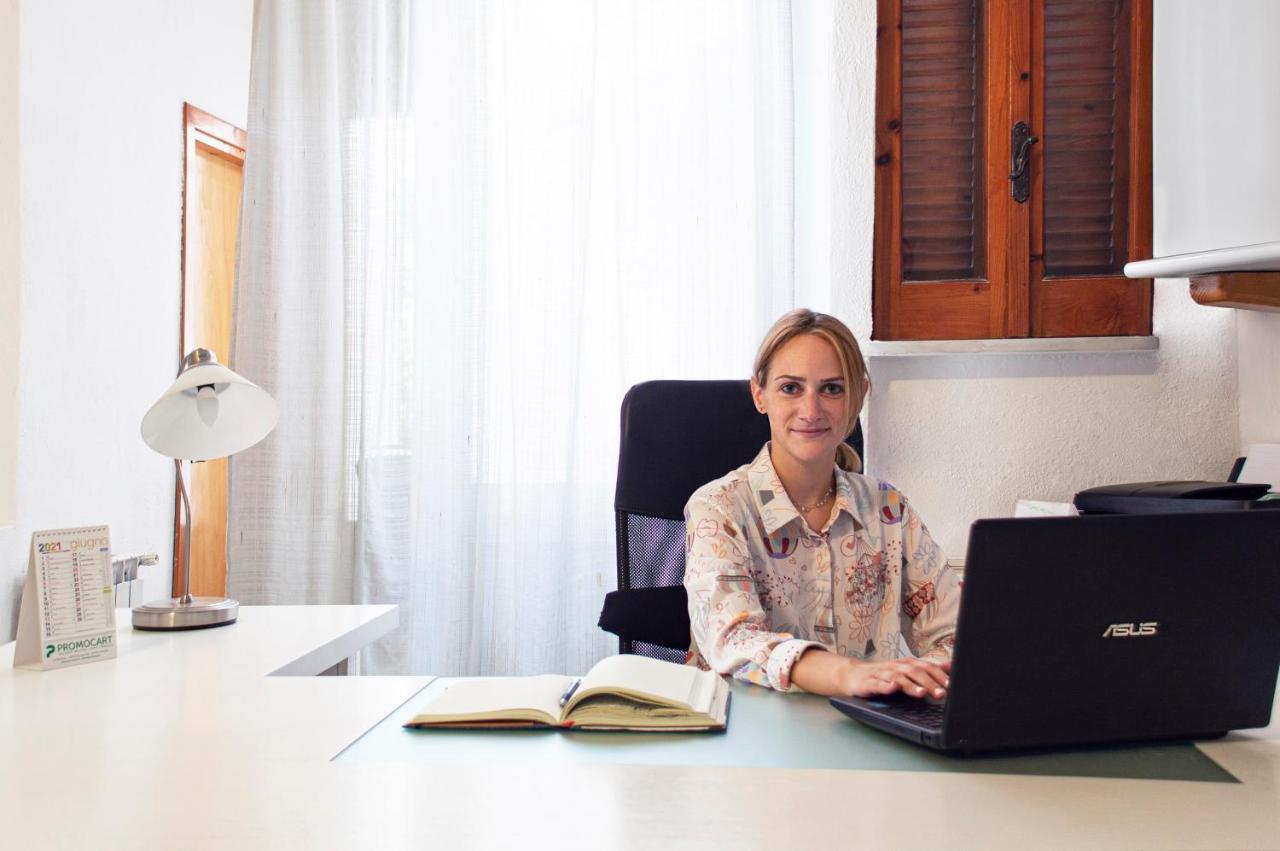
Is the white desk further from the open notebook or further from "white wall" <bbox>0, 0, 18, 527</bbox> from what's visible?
"white wall" <bbox>0, 0, 18, 527</bbox>

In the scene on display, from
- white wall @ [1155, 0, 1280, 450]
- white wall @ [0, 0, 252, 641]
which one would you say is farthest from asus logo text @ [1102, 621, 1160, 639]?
white wall @ [0, 0, 252, 641]

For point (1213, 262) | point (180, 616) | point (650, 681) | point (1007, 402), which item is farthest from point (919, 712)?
point (1007, 402)

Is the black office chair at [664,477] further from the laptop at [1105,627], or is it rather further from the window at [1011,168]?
the laptop at [1105,627]

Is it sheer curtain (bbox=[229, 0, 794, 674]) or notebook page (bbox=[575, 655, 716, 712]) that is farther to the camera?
sheer curtain (bbox=[229, 0, 794, 674])

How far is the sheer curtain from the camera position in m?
3.08

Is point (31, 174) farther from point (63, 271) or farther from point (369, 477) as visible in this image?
point (369, 477)

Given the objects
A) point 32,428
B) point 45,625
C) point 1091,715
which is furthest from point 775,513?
point 32,428

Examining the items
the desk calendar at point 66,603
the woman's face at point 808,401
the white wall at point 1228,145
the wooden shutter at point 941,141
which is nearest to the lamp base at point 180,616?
the desk calendar at point 66,603

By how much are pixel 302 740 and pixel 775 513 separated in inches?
31.7

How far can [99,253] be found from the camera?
2.69 m

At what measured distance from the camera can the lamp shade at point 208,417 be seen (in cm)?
180

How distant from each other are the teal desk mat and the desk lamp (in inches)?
30.9

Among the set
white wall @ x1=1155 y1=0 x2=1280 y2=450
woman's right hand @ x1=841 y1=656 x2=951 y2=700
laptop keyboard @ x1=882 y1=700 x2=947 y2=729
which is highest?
white wall @ x1=1155 y1=0 x2=1280 y2=450

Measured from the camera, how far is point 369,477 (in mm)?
3166
